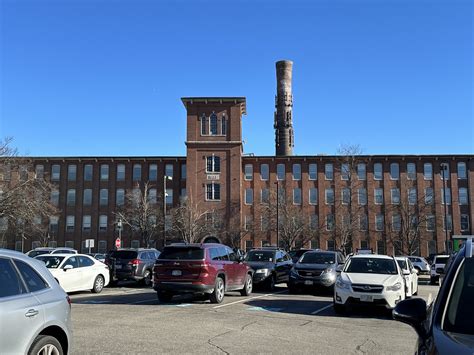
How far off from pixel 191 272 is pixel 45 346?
384 inches

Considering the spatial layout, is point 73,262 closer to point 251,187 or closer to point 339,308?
point 339,308

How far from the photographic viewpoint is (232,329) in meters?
10.3

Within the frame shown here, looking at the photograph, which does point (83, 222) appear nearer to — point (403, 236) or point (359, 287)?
point (403, 236)

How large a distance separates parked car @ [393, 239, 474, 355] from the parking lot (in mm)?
4554

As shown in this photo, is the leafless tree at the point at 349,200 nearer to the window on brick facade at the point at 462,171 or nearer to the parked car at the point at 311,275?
the window on brick facade at the point at 462,171

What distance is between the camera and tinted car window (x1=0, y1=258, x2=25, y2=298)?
495cm

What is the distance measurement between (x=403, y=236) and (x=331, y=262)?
164ft

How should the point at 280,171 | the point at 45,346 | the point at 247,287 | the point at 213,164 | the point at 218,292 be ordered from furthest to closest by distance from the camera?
the point at 280,171 < the point at 213,164 < the point at 247,287 < the point at 218,292 < the point at 45,346

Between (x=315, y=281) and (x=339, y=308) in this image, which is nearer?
(x=339, y=308)

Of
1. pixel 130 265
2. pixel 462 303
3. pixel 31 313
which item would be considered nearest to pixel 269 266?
pixel 130 265

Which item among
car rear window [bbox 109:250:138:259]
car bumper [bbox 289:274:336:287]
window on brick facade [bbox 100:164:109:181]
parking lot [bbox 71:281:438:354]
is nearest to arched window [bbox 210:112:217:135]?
window on brick facade [bbox 100:164:109:181]

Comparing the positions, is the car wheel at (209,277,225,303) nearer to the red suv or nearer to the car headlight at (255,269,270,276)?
the red suv

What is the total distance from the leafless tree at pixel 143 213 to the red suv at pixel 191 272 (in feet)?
156

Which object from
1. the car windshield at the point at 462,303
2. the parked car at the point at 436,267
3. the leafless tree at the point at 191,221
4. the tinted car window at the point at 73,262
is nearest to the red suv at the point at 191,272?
the tinted car window at the point at 73,262
